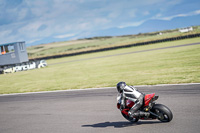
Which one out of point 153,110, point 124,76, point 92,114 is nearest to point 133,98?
point 153,110

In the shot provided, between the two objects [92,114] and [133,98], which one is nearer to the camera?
[133,98]

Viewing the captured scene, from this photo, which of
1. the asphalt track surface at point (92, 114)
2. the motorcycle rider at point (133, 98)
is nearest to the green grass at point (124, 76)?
the asphalt track surface at point (92, 114)

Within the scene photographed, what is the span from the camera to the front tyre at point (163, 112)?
6324 mm

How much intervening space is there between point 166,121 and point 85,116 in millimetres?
3196

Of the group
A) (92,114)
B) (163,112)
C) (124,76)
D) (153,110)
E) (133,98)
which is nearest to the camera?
(163,112)

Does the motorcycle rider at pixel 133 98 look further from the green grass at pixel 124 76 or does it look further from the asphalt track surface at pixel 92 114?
the green grass at pixel 124 76

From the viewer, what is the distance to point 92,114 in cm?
846

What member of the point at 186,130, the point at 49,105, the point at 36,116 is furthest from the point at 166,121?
the point at 49,105

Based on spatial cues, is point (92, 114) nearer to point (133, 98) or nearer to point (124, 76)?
point (133, 98)

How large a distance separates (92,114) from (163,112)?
10.1ft

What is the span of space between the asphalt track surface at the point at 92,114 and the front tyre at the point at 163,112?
177 millimetres

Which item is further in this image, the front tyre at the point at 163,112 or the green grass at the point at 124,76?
the green grass at the point at 124,76

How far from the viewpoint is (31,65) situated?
118 feet

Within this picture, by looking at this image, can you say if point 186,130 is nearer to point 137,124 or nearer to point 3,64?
point 137,124
